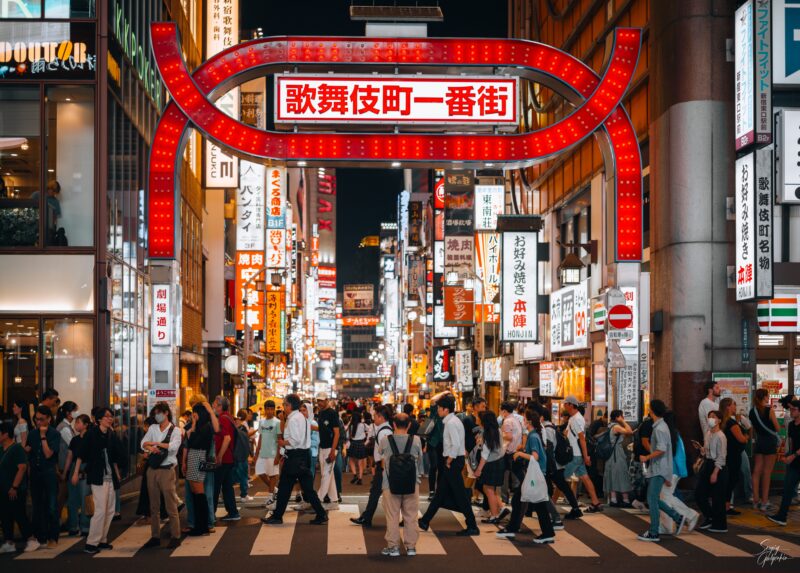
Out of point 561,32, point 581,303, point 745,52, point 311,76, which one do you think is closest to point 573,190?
point 581,303

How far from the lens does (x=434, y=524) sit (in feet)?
56.1

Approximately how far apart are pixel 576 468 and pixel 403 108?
7.14m

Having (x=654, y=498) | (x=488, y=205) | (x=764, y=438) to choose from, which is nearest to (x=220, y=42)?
(x=488, y=205)

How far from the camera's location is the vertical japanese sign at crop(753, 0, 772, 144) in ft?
63.4

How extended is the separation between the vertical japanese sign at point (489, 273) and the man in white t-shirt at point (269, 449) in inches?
811

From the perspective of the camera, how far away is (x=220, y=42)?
4253 cm

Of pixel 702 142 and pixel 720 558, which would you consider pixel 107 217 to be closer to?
pixel 702 142

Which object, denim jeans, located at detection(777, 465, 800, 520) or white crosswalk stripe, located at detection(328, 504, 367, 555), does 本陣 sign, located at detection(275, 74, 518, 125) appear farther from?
denim jeans, located at detection(777, 465, 800, 520)

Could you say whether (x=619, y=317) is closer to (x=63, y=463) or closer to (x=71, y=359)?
A: (x=63, y=463)

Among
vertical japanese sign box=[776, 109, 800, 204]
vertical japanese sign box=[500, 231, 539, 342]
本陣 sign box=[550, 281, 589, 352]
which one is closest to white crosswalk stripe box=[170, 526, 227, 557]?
vertical japanese sign box=[776, 109, 800, 204]

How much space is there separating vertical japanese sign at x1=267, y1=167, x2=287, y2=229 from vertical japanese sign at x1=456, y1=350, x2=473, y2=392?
13.5 m

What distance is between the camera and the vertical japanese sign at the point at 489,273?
41.0 meters

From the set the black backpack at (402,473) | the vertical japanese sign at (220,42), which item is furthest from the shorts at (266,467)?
the vertical japanese sign at (220,42)

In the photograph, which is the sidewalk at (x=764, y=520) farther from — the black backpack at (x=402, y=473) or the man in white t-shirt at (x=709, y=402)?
the black backpack at (x=402, y=473)
